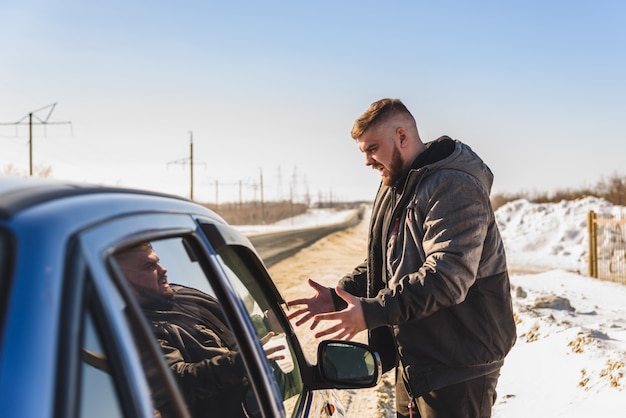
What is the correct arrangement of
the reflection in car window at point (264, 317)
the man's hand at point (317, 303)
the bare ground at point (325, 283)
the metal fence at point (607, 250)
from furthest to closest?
1. the metal fence at point (607, 250)
2. the bare ground at point (325, 283)
3. the man's hand at point (317, 303)
4. the reflection in car window at point (264, 317)

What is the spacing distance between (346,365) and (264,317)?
0.46 m

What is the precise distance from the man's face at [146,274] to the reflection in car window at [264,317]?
0.63 feet

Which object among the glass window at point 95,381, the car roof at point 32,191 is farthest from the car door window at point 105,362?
the car roof at point 32,191

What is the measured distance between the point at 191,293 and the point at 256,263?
0.39 meters

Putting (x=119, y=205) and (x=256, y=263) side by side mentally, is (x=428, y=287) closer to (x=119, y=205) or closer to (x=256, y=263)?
(x=256, y=263)

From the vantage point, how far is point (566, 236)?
114ft

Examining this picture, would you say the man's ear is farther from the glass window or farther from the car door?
the glass window

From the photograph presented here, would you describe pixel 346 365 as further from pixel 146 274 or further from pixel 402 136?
pixel 402 136

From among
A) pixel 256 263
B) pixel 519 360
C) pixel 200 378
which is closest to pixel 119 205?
pixel 200 378

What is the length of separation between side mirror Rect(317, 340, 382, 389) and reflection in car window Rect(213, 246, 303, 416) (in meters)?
0.11

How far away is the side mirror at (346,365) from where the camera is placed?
2836 millimetres

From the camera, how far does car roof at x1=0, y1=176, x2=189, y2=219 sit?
1.14 metres

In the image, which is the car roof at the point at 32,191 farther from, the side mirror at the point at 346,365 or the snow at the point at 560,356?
the snow at the point at 560,356

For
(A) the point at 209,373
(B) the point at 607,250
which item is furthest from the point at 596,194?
(A) the point at 209,373
